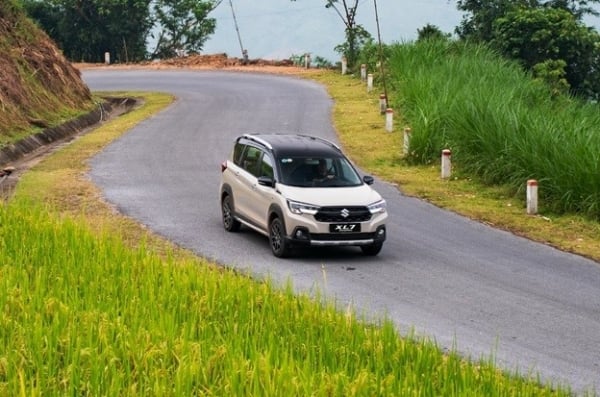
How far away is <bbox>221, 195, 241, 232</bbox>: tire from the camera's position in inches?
768

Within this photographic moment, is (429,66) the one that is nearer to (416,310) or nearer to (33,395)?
(416,310)

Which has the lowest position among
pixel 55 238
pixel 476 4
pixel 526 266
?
pixel 526 266

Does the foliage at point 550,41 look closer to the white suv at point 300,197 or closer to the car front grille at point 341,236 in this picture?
the white suv at point 300,197

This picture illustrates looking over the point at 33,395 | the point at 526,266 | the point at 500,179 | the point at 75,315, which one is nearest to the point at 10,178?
the point at 500,179

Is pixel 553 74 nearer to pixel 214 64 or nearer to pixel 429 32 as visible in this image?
pixel 429 32

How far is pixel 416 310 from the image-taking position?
1416 cm

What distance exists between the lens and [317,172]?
1811 cm

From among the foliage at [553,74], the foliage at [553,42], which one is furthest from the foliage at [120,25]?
the foliage at [553,74]

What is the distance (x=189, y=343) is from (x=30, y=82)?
92.4ft

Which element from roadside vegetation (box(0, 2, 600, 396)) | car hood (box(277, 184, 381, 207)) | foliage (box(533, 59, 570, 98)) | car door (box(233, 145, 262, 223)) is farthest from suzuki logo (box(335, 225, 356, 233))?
foliage (box(533, 59, 570, 98))

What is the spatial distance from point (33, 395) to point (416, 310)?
720 centimetres

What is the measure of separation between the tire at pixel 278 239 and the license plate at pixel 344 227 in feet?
2.56

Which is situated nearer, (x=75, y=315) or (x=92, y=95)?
(x=75, y=315)

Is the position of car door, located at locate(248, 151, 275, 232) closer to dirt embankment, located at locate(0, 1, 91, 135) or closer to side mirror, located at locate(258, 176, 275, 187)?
side mirror, located at locate(258, 176, 275, 187)
